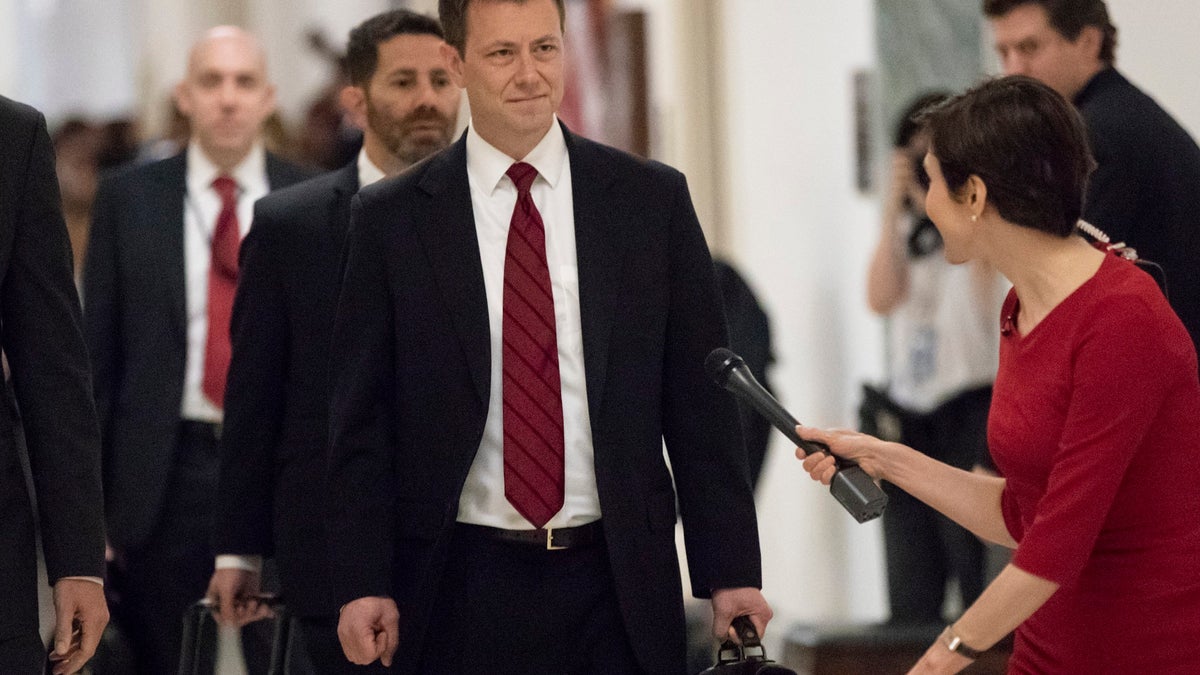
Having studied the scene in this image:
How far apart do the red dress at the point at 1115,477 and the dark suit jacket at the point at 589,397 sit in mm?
649

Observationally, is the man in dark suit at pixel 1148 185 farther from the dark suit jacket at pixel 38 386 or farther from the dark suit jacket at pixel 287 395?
the dark suit jacket at pixel 38 386

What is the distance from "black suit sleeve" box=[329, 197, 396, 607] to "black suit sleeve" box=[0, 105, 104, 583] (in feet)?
1.37

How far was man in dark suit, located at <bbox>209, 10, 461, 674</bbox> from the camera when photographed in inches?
163

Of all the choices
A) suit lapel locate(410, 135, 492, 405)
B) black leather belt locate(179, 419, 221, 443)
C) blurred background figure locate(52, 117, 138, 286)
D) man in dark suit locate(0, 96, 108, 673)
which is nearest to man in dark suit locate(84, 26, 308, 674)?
black leather belt locate(179, 419, 221, 443)

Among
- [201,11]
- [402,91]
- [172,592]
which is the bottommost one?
[172,592]

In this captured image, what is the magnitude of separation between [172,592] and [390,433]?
1.80 meters

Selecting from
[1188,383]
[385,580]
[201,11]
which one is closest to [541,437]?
[385,580]

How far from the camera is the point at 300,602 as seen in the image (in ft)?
13.6

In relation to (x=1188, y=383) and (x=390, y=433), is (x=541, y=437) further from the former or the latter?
(x=1188, y=383)

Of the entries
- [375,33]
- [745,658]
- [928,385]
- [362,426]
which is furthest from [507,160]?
[928,385]

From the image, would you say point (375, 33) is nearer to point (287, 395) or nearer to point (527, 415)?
point (287, 395)

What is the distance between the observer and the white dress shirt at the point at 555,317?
11.0 feet

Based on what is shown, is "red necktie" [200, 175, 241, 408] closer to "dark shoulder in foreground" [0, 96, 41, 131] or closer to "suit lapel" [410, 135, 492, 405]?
"suit lapel" [410, 135, 492, 405]

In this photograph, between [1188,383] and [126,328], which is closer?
[1188,383]
